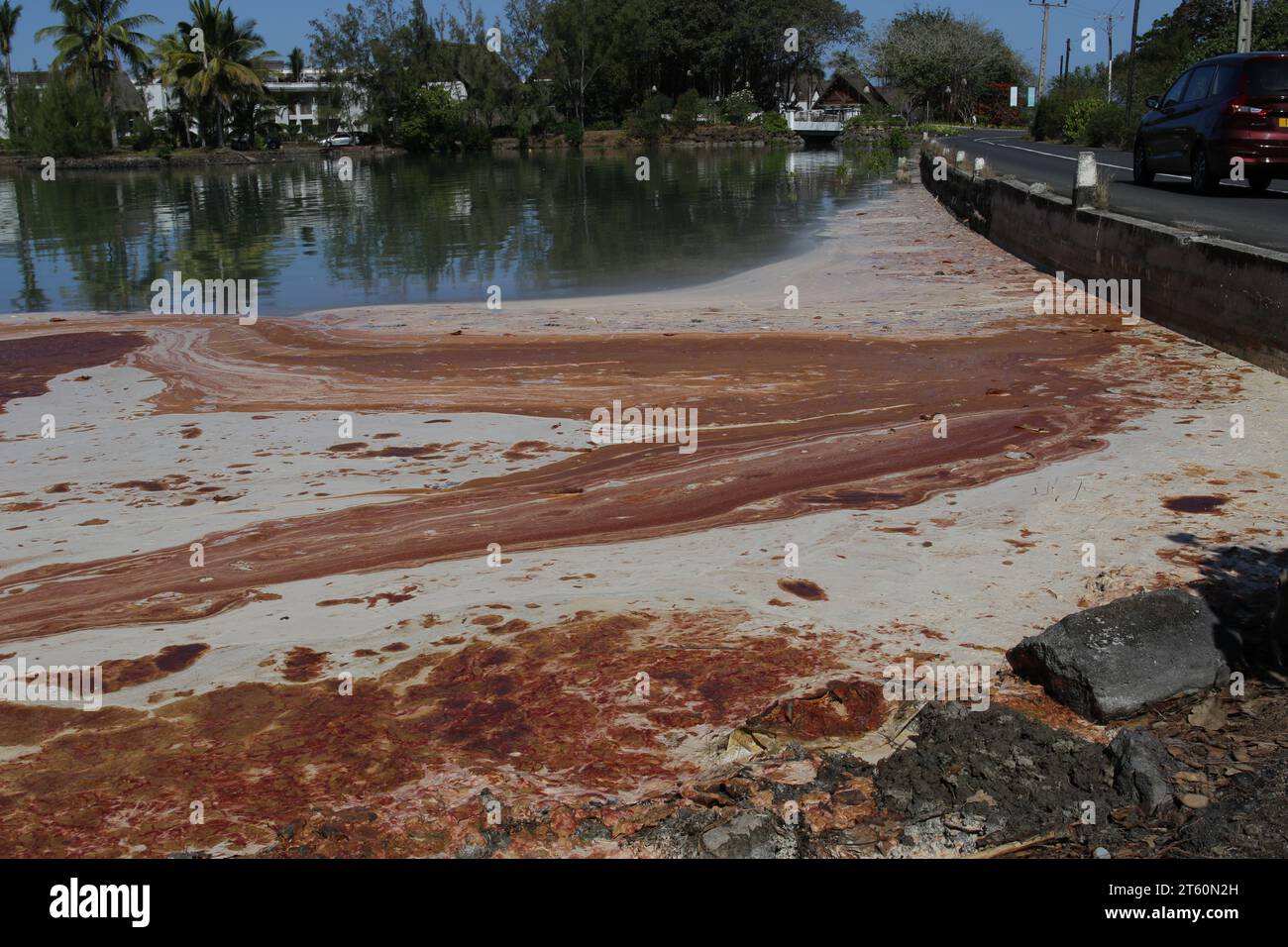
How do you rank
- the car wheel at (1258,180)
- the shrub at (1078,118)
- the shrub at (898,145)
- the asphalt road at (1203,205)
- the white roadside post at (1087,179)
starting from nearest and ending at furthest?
Answer: the asphalt road at (1203,205)
the white roadside post at (1087,179)
the car wheel at (1258,180)
the shrub at (1078,118)
the shrub at (898,145)

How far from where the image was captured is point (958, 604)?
5379 mm

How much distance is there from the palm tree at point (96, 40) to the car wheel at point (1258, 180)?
66572 mm

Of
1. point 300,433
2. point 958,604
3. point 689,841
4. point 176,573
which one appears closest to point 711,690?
point 689,841

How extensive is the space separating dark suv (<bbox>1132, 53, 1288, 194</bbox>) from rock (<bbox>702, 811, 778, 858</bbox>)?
53.0 ft

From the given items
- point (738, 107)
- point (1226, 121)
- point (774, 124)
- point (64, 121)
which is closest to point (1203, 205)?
point (1226, 121)

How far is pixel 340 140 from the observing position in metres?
81.4

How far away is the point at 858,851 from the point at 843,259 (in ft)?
52.3

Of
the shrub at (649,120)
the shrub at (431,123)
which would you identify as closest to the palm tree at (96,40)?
the shrub at (431,123)

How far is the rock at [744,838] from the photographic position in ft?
11.7

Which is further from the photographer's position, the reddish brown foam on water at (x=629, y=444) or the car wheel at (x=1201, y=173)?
the car wheel at (x=1201, y=173)

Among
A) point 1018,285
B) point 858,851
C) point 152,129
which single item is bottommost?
point 858,851

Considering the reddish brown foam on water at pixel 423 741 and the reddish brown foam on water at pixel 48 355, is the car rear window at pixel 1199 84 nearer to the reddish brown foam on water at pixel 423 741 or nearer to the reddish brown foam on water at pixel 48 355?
the reddish brown foam on water at pixel 48 355

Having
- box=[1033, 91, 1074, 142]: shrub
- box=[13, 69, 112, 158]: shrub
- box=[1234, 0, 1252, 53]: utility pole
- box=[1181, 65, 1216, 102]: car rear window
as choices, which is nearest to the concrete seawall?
box=[1181, 65, 1216, 102]: car rear window

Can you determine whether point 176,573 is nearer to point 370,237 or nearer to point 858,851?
point 858,851
